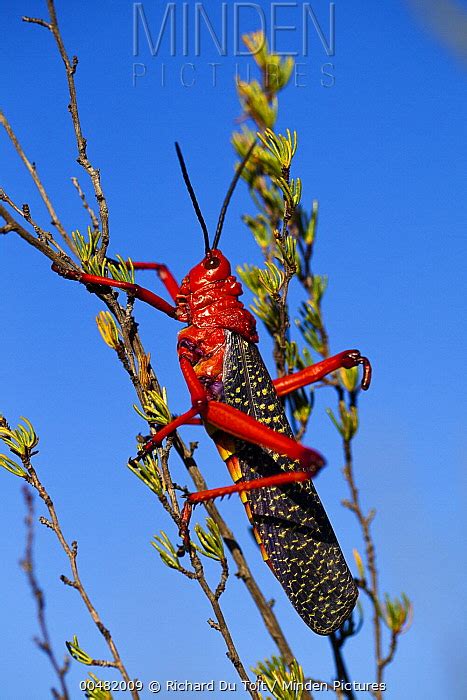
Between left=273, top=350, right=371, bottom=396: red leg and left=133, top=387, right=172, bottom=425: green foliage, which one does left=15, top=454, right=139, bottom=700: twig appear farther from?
left=273, top=350, right=371, bottom=396: red leg

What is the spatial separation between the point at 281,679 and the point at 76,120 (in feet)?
5.36

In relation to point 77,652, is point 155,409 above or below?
above

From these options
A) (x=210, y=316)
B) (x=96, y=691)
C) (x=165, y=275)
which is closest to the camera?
(x=96, y=691)

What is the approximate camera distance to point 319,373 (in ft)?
8.29

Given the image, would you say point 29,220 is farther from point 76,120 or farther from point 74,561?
point 74,561

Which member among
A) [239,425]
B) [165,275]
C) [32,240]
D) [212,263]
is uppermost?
[165,275]

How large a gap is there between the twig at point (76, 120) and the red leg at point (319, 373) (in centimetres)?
90

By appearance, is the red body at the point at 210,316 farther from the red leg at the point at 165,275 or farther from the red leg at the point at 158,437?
the red leg at the point at 158,437

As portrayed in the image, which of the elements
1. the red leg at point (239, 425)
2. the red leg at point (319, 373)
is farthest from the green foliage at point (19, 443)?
the red leg at point (319, 373)

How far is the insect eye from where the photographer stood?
251 centimetres

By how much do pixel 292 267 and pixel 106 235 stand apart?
617mm

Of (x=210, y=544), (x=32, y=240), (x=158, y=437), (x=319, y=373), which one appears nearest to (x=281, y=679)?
(x=210, y=544)

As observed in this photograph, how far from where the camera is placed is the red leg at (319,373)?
2500 mm

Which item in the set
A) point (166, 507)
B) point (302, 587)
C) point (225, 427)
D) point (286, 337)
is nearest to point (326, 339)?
point (286, 337)
